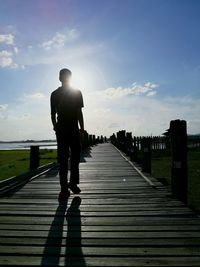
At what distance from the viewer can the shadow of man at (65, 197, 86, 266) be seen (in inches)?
123

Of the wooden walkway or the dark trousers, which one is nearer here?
the wooden walkway

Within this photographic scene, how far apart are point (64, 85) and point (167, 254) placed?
12.5ft

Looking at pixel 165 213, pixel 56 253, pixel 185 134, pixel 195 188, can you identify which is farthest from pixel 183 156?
pixel 195 188

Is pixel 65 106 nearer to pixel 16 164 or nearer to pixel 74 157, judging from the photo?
pixel 74 157

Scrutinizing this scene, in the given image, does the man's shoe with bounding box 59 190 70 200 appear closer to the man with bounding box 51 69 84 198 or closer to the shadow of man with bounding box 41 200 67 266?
the man with bounding box 51 69 84 198

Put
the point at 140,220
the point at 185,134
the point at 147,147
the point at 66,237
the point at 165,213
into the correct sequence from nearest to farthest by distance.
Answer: the point at 66,237, the point at 140,220, the point at 165,213, the point at 185,134, the point at 147,147

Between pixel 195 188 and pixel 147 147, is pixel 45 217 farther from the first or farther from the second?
pixel 195 188

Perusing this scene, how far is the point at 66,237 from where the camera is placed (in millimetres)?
3797

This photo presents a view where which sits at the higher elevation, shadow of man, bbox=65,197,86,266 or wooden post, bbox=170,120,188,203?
wooden post, bbox=170,120,188,203

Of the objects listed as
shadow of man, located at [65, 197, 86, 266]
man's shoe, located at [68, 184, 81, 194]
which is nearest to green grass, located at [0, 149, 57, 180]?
man's shoe, located at [68, 184, 81, 194]

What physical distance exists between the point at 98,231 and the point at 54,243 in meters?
0.58

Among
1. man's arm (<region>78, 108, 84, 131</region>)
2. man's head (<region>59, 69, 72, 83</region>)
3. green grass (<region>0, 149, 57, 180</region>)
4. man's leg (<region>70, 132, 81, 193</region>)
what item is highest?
man's head (<region>59, 69, 72, 83</region>)

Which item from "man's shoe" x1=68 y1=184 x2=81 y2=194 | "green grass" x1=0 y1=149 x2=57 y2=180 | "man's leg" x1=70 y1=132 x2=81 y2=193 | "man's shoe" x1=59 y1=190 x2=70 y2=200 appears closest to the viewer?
"man's shoe" x1=59 y1=190 x2=70 y2=200

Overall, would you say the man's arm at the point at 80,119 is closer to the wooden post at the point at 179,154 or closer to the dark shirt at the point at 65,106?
the dark shirt at the point at 65,106
